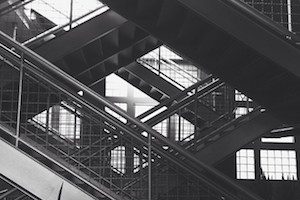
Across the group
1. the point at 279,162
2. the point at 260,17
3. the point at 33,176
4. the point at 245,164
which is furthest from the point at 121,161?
the point at 279,162

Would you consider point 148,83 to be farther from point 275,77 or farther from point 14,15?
point 275,77

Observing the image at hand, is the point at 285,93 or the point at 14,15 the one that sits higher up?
the point at 14,15

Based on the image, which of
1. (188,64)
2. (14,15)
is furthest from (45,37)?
(188,64)

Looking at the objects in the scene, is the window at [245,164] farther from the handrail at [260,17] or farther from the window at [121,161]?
the handrail at [260,17]

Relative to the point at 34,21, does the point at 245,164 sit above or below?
below

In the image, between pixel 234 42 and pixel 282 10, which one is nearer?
pixel 234 42

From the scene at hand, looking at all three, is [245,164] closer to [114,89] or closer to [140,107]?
[140,107]

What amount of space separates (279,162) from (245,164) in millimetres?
761

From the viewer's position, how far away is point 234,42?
5160 millimetres

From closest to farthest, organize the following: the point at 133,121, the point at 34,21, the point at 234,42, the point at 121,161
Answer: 1. the point at 133,121
2. the point at 234,42
3. the point at 121,161
4. the point at 34,21

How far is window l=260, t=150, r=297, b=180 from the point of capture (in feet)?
35.5

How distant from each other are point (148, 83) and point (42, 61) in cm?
504

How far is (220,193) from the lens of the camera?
15.6 feet

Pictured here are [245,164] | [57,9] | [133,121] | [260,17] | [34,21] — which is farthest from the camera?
[245,164]
